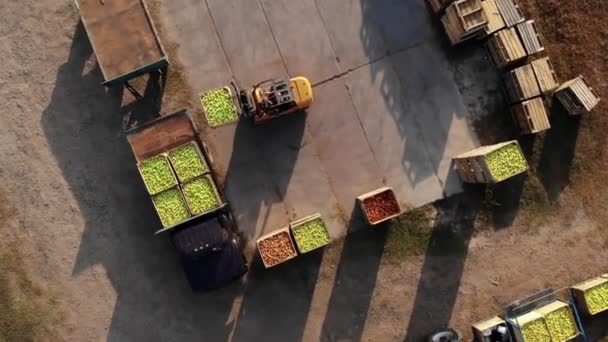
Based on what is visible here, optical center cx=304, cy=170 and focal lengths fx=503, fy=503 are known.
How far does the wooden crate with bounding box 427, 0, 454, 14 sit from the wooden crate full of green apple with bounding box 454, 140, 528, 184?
19.8 ft

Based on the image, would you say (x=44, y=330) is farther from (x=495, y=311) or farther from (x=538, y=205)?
(x=538, y=205)

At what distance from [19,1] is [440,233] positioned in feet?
65.6

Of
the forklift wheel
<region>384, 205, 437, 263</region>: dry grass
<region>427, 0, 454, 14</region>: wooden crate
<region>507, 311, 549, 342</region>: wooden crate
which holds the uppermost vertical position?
<region>427, 0, 454, 14</region>: wooden crate

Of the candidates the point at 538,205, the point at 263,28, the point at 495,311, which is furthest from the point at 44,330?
the point at 538,205

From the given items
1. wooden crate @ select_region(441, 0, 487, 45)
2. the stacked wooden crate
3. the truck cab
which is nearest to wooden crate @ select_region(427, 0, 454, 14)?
wooden crate @ select_region(441, 0, 487, 45)

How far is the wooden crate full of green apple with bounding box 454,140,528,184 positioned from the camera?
19203 mm

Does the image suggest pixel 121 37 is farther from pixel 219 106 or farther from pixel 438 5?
pixel 438 5

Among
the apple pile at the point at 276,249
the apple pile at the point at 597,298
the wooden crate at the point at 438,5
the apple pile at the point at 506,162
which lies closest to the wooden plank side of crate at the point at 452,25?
the wooden crate at the point at 438,5

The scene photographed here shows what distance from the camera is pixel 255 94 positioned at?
19.2m

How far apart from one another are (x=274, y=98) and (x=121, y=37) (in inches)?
243

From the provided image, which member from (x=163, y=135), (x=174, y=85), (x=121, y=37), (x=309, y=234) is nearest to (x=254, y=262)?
(x=309, y=234)

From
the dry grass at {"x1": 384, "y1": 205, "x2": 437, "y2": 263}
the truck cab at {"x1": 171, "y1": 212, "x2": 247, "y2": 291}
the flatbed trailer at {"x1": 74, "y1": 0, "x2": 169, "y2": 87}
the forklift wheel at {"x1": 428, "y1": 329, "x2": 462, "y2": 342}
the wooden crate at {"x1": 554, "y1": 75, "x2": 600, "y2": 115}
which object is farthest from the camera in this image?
the dry grass at {"x1": 384, "y1": 205, "x2": 437, "y2": 263}

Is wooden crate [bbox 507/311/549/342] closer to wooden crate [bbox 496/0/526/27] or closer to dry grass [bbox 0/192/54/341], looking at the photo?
wooden crate [bbox 496/0/526/27]

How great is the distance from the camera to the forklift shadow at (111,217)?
68.4 ft
